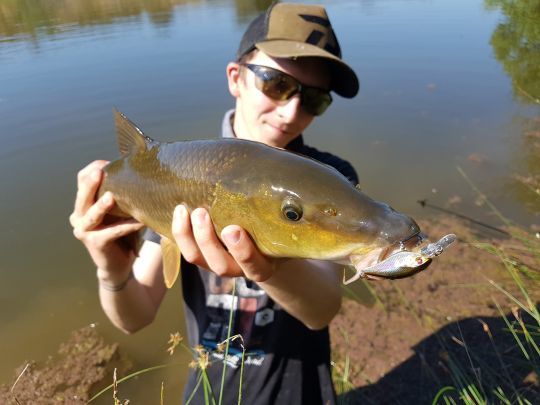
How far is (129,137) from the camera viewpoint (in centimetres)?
189

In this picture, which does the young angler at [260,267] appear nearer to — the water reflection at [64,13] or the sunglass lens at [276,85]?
the sunglass lens at [276,85]

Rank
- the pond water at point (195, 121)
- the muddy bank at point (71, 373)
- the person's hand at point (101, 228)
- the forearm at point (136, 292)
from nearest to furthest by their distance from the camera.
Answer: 1. the person's hand at point (101, 228)
2. the forearm at point (136, 292)
3. the muddy bank at point (71, 373)
4. the pond water at point (195, 121)

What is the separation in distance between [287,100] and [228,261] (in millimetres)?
1215

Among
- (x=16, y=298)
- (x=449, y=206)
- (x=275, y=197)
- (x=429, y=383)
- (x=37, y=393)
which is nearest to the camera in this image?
(x=275, y=197)

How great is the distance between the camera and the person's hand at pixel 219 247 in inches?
51.9

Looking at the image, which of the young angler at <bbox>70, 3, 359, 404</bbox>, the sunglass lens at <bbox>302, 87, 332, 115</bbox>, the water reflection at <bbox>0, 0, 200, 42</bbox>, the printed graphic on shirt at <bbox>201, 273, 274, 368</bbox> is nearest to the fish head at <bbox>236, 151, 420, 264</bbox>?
the young angler at <bbox>70, 3, 359, 404</bbox>

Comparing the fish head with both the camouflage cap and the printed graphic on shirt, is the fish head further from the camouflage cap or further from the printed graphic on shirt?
the camouflage cap

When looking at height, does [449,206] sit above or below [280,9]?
below

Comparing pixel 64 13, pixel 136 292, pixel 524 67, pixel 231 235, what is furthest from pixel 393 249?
pixel 64 13

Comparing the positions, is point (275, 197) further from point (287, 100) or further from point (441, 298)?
point (441, 298)

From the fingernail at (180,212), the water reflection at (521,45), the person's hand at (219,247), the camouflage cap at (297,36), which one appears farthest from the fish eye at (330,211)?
the water reflection at (521,45)

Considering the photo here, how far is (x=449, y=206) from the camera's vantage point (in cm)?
526

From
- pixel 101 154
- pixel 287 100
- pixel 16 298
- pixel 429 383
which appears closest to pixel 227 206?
pixel 287 100

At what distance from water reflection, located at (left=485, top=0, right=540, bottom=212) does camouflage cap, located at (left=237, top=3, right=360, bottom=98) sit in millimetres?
2235
